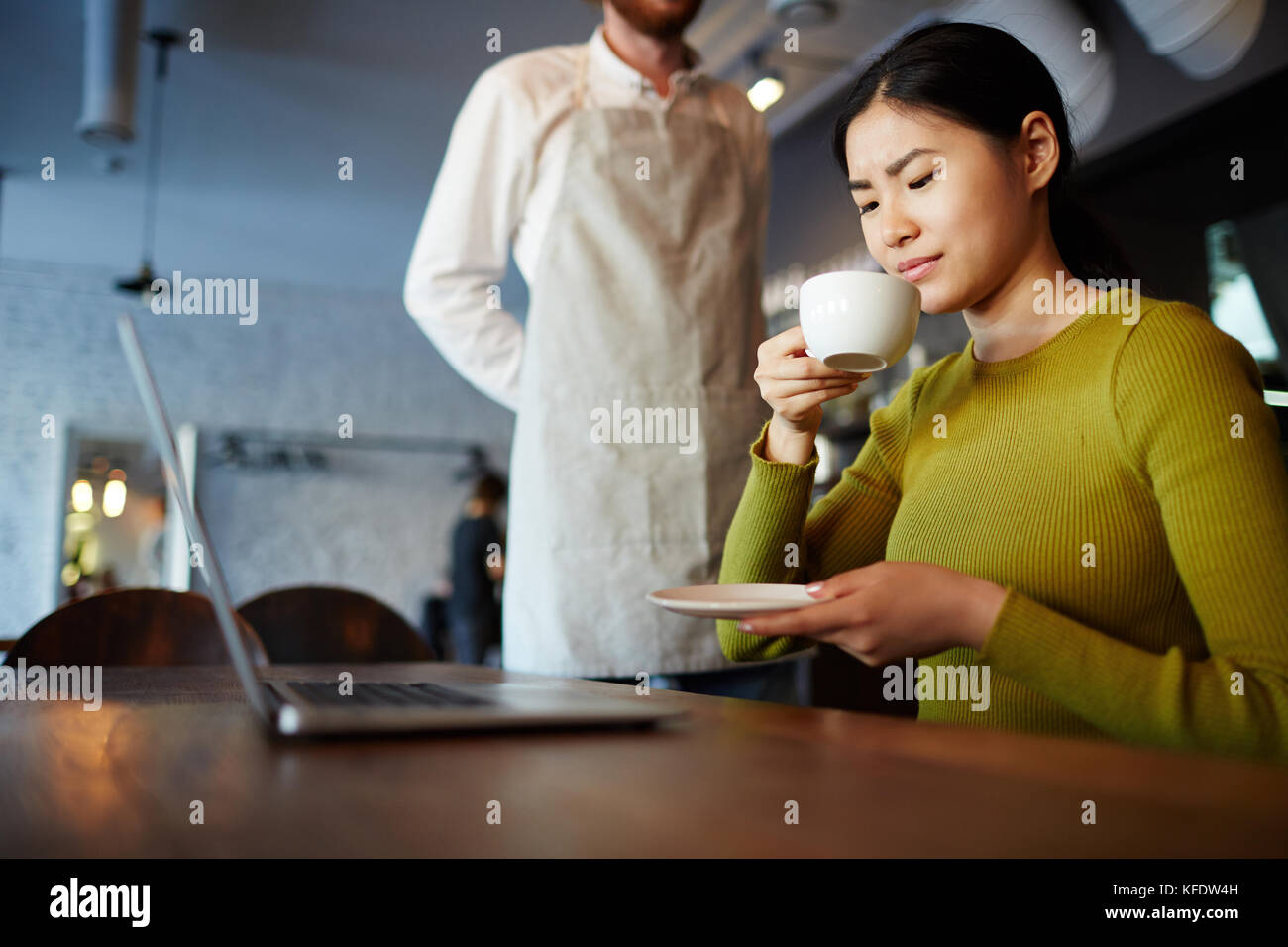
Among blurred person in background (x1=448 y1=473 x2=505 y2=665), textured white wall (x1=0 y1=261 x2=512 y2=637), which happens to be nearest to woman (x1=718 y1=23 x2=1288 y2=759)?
blurred person in background (x1=448 y1=473 x2=505 y2=665)

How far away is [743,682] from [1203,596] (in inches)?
31.7

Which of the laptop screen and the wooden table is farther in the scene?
the laptop screen

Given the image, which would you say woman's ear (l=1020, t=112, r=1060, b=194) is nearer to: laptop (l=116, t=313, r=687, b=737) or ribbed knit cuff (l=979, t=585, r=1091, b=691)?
ribbed knit cuff (l=979, t=585, r=1091, b=691)

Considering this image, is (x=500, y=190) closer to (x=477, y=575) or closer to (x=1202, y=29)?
(x=1202, y=29)

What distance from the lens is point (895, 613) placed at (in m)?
0.66

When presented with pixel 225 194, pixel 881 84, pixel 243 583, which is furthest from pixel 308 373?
pixel 881 84

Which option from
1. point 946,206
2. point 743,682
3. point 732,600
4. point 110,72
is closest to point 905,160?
point 946,206

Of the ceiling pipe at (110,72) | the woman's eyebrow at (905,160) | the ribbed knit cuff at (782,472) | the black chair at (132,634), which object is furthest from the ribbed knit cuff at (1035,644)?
the ceiling pipe at (110,72)

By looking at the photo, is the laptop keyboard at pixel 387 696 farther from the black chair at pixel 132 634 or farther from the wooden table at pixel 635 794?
the black chair at pixel 132 634

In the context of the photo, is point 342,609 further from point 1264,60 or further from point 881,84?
point 1264,60

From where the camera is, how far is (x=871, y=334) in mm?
816

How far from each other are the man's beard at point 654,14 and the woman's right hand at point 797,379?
33.5 inches

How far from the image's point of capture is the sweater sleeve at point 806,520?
1.02m

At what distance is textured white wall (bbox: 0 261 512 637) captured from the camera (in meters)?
6.23
